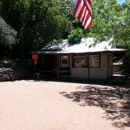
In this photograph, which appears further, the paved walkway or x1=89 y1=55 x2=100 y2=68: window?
x1=89 y1=55 x2=100 y2=68: window

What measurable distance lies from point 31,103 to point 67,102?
154 cm

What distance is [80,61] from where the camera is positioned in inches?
701

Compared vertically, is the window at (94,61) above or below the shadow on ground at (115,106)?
above

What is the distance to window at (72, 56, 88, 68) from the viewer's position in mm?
17517

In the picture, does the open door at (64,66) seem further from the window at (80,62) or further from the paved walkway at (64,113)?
the paved walkway at (64,113)

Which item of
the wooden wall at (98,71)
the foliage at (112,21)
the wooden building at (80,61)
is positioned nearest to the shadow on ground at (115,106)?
the foliage at (112,21)

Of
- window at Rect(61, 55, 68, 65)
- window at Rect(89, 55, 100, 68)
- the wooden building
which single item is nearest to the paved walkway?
the wooden building

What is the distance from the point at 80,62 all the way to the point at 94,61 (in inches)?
53.5

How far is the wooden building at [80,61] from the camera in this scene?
1663cm

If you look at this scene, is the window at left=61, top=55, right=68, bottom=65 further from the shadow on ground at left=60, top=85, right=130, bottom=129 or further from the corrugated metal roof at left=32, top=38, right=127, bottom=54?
the shadow on ground at left=60, top=85, right=130, bottom=129

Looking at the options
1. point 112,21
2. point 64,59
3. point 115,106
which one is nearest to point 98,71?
point 64,59

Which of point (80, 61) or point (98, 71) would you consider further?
point (80, 61)

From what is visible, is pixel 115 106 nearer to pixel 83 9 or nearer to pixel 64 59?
pixel 83 9

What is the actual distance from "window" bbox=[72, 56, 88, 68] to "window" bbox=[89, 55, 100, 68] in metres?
0.47
